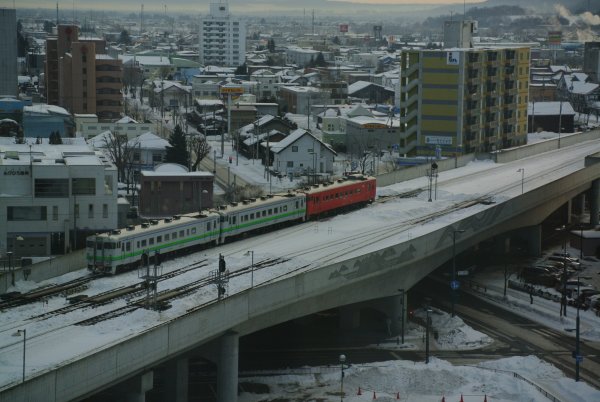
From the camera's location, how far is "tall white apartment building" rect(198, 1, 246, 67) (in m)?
111

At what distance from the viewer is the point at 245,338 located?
75.4ft

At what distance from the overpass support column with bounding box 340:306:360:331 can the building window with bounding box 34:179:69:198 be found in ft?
26.2

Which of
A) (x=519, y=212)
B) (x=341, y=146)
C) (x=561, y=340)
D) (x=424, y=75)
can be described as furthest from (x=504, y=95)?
(x=561, y=340)

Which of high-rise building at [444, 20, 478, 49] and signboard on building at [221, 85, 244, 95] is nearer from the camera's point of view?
high-rise building at [444, 20, 478, 49]

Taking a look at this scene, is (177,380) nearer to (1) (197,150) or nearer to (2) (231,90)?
(1) (197,150)

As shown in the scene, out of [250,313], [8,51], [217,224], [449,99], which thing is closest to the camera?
[250,313]

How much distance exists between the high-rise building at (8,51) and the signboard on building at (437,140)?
20.1 metres

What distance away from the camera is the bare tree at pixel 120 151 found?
40.1 m

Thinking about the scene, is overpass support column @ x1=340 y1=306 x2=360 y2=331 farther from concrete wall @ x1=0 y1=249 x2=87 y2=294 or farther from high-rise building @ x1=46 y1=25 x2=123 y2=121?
high-rise building @ x1=46 y1=25 x2=123 y2=121

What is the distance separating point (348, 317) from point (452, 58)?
866 inches

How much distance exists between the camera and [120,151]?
40625mm

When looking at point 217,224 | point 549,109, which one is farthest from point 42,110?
point 549,109

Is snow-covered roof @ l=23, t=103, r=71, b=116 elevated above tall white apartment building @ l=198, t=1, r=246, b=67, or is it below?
below

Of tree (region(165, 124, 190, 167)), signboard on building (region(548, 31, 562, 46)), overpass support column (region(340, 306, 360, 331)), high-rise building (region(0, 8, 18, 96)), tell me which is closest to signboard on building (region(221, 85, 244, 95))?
high-rise building (region(0, 8, 18, 96))
